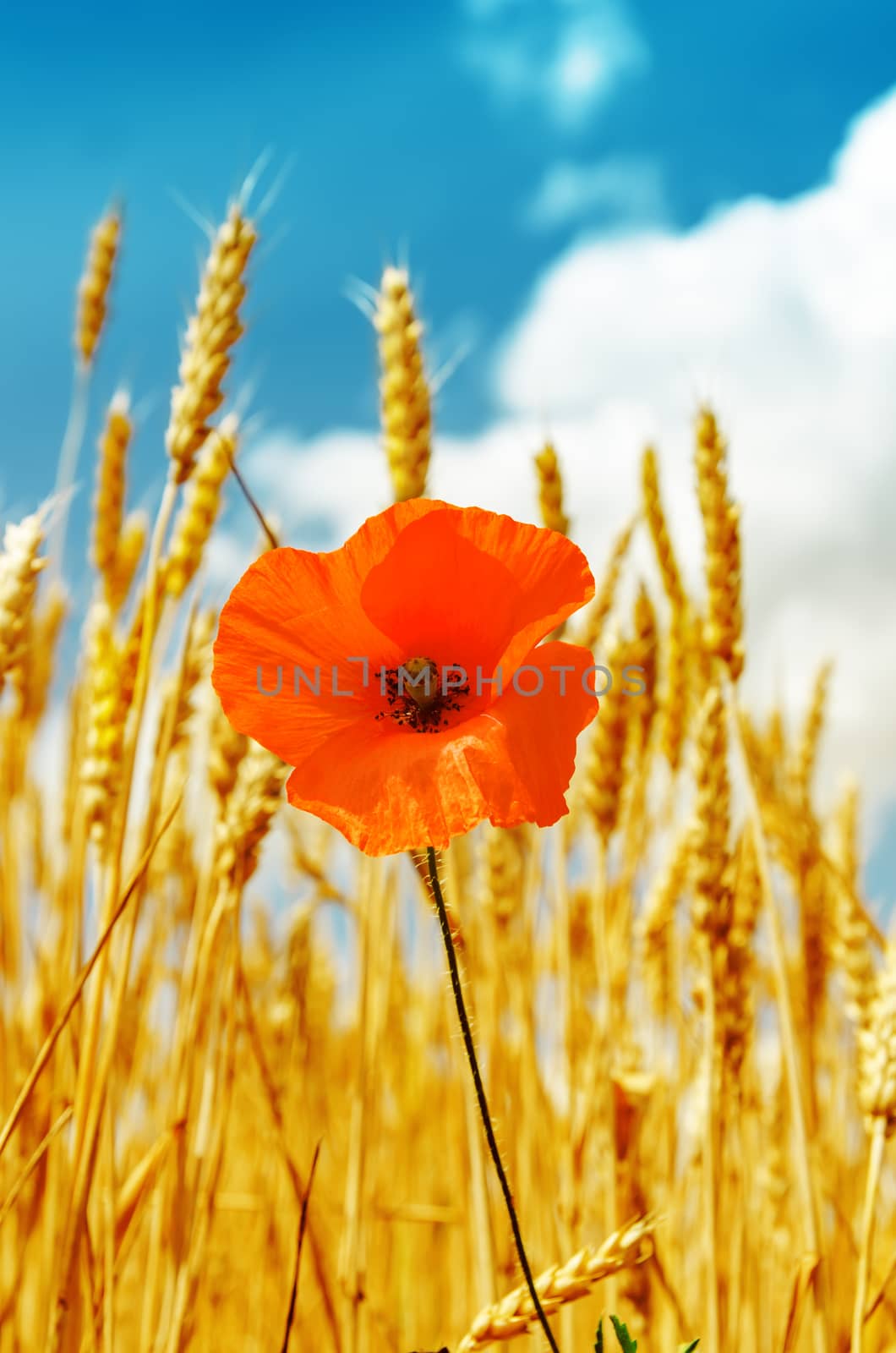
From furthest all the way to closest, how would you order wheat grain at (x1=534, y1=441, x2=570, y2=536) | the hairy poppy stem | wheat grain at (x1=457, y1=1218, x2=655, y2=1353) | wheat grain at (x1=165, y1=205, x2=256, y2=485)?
wheat grain at (x1=534, y1=441, x2=570, y2=536) < wheat grain at (x1=165, y1=205, x2=256, y2=485) < wheat grain at (x1=457, y1=1218, x2=655, y2=1353) < the hairy poppy stem

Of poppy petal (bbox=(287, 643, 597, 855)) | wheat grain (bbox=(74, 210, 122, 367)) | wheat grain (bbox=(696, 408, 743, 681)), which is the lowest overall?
poppy petal (bbox=(287, 643, 597, 855))

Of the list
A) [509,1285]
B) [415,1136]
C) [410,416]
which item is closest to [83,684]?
[410,416]

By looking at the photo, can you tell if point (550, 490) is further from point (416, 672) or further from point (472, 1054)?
point (472, 1054)

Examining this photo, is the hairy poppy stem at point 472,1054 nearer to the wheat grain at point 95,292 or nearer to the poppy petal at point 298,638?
the poppy petal at point 298,638

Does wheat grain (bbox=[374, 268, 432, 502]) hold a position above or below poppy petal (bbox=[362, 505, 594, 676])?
above

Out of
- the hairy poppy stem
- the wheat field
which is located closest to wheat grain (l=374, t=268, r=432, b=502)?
the wheat field

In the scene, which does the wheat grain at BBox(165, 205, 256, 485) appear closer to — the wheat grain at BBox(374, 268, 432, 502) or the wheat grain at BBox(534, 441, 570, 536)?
the wheat grain at BBox(374, 268, 432, 502)

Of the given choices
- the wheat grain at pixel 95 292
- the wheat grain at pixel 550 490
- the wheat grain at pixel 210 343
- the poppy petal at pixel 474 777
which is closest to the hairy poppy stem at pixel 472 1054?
the poppy petal at pixel 474 777
